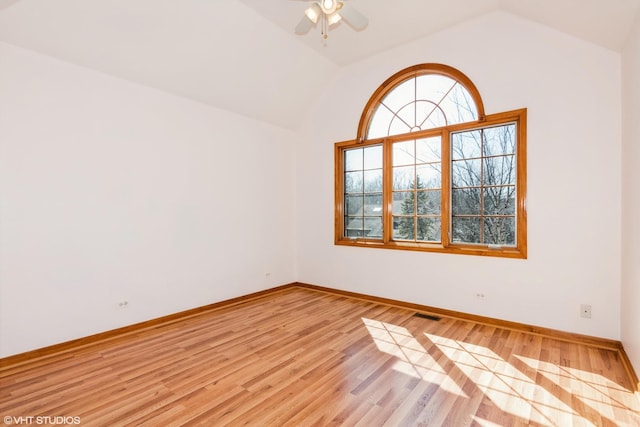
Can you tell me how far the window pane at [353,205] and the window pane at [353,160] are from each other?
1.55 feet

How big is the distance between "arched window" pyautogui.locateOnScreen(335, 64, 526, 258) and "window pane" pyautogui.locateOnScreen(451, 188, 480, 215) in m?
0.01

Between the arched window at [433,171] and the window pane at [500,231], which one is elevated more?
the arched window at [433,171]

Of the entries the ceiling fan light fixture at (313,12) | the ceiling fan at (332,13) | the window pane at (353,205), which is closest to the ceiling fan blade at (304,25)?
the ceiling fan at (332,13)

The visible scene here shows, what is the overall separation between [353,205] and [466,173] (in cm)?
177

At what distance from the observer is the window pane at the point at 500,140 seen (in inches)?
140

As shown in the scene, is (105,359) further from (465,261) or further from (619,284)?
(619,284)

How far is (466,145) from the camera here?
3.88 m

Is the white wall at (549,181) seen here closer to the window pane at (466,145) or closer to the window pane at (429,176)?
the window pane at (466,145)

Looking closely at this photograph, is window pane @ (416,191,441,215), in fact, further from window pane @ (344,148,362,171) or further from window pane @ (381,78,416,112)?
window pane @ (381,78,416,112)

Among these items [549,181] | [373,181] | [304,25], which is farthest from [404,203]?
[304,25]

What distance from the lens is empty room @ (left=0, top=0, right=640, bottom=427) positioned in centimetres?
235

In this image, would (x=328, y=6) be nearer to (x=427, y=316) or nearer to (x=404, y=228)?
(x=404, y=228)

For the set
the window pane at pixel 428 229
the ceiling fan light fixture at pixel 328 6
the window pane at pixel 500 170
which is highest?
the ceiling fan light fixture at pixel 328 6

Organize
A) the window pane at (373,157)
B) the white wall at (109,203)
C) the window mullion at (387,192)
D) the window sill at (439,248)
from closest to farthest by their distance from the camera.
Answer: the white wall at (109,203)
the window sill at (439,248)
the window mullion at (387,192)
the window pane at (373,157)
